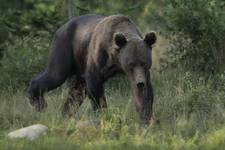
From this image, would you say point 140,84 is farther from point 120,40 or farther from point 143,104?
point 120,40

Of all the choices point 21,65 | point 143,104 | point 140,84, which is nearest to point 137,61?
point 140,84

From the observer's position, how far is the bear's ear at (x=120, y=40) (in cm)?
1207

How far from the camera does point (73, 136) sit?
10773 mm

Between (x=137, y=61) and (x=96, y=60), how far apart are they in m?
1.02

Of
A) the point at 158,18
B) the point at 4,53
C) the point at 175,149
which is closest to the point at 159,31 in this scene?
the point at 158,18

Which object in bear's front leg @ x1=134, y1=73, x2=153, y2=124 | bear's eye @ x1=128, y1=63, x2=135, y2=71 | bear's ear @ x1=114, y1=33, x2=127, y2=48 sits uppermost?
bear's ear @ x1=114, y1=33, x2=127, y2=48

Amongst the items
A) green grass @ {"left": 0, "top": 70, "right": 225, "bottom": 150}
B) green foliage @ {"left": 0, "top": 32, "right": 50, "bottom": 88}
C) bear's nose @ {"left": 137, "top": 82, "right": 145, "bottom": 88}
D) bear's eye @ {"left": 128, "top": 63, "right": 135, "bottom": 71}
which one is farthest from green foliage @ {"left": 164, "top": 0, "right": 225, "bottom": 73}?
bear's nose @ {"left": 137, "top": 82, "right": 145, "bottom": 88}

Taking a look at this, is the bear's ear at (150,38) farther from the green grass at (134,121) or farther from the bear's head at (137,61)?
the green grass at (134,121)

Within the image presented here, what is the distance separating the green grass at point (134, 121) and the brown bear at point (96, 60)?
0.30 m

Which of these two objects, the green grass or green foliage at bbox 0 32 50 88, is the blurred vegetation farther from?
the green grass

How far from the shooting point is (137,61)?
469 inches

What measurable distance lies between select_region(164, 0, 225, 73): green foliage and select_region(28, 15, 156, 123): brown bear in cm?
234

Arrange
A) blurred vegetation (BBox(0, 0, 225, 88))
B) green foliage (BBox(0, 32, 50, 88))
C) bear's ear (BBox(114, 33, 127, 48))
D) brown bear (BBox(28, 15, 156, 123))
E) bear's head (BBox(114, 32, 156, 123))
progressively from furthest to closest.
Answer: green foliage (BBox(0, 32, 50, 88))
blurred vegetation (BBox(0, 0, 225, 88))
bear's ear (BBox(114, 33, 127, 48))
brown bear (BBox(28, 15, 156, 123))
bear's head (BBox(114, 32, 156, 123))

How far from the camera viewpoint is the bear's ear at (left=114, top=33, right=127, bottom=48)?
12.1 metres
